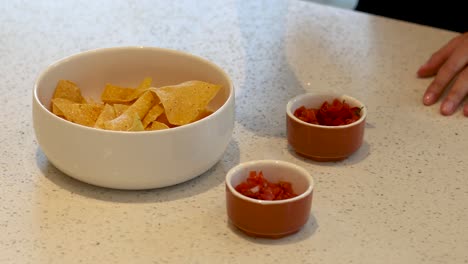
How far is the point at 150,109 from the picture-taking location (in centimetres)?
119

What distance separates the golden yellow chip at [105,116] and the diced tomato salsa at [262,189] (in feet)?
0.70

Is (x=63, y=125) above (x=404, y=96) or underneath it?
above

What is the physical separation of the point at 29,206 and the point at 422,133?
2.05ft

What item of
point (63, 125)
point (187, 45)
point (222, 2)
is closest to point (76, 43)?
point (187, 45)

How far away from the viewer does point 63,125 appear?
1116mm

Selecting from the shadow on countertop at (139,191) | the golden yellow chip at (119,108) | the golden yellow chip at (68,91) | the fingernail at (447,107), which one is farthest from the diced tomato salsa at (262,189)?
the fingernail at (447,107)

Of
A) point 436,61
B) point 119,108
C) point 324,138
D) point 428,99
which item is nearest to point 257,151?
point 324,138

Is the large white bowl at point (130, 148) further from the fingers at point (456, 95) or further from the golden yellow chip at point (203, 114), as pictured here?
the fingers at point (456, 95)

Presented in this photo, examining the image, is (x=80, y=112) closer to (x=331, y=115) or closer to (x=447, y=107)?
(x=331, y=115)

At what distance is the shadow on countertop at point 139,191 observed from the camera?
3.81ft

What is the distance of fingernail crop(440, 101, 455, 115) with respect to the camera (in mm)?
1426

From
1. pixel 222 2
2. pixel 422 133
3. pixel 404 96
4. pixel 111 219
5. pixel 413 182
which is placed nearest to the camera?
pixel 111 219

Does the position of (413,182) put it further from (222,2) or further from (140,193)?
(222,2)

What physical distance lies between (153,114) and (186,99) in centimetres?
5
